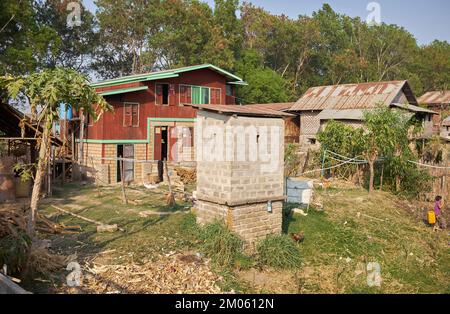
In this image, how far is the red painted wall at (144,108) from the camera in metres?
21.3

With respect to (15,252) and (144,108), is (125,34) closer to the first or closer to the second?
(144,108)

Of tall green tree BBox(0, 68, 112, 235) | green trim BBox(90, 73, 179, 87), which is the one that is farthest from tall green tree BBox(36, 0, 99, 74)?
tall green tree BBox(0, 68, 112, 235)

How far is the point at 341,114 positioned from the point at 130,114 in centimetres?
1224

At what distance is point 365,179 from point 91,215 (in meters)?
12.7

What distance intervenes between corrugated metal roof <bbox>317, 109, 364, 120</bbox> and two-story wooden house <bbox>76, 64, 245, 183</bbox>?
717 cm

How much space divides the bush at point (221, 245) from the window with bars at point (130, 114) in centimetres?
1291

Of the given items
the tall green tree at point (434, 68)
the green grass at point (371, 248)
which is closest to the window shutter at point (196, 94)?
the green grass at point (371, 248)

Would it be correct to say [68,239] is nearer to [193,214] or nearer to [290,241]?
[193,214]

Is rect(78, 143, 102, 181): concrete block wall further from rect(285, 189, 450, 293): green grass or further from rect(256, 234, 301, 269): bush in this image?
rect(256, 234, 301, 269): bush

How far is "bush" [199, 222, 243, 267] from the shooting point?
962 centimetres

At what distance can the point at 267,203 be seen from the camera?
10969mm

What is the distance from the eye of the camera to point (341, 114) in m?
25.1

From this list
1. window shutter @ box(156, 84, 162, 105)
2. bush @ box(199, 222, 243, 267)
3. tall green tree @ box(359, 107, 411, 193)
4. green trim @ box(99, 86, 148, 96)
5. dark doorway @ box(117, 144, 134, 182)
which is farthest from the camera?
window shutter @ box(156, 84, 162, 105)
